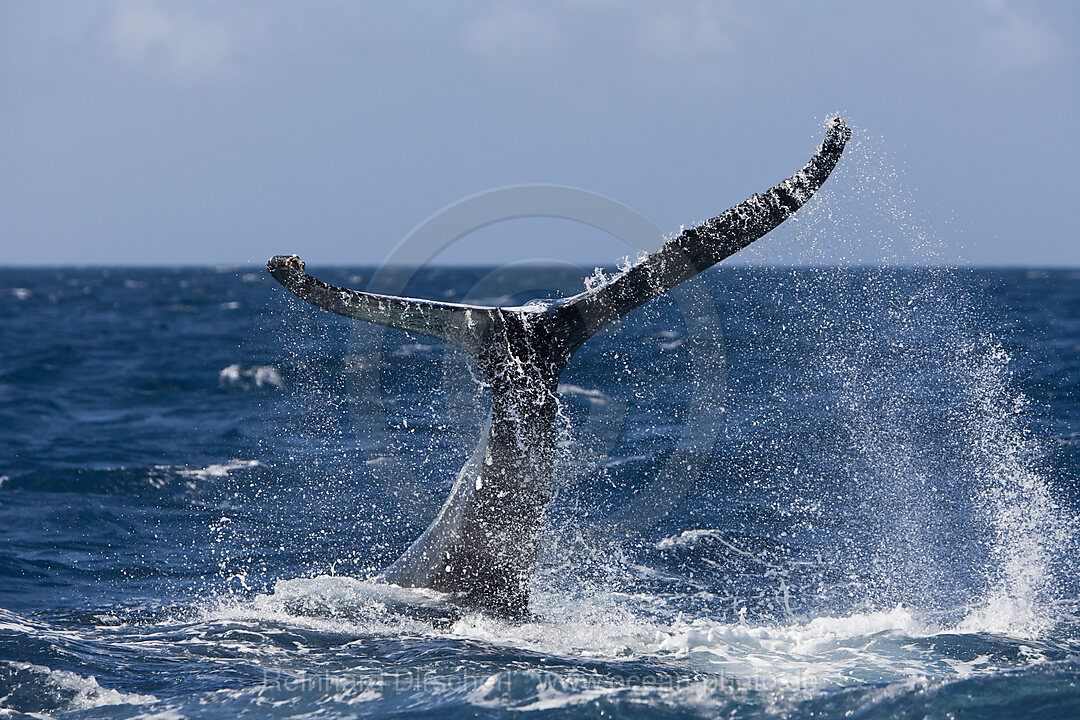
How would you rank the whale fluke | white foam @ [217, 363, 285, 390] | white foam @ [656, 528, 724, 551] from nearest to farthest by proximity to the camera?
the whale fluke → white foam @ [656, 528, 724, 551] → white foam @ [217, 363, 285, 390]

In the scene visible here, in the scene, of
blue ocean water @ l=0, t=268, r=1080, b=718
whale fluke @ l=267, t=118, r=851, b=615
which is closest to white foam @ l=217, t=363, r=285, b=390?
blue ocean water @ l=0, t=268, r=1080, b=718

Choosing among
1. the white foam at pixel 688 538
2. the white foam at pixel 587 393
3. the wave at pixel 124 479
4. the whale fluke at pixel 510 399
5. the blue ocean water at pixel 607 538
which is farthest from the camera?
the white foam at pixel 587 393

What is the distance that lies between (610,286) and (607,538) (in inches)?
164

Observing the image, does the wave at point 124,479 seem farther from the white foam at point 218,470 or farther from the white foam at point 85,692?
the white foam at point 85,692

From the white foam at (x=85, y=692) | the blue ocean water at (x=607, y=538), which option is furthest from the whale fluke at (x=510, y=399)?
the white foam at (x=85, y=692)

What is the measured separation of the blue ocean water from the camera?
22.9ft

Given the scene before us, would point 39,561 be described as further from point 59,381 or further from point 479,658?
point 59,381

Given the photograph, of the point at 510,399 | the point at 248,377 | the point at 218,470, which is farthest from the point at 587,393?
the point at 510,399

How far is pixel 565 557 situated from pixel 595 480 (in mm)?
3260

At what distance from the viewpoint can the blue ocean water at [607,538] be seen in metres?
6.99

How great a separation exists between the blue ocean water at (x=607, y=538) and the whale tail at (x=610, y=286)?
6.71 ft

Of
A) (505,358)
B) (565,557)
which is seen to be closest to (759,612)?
(565,557)

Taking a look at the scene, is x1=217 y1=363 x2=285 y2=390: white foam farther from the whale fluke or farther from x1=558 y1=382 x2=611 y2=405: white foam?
the whale fluke

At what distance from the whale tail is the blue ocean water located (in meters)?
2.05
